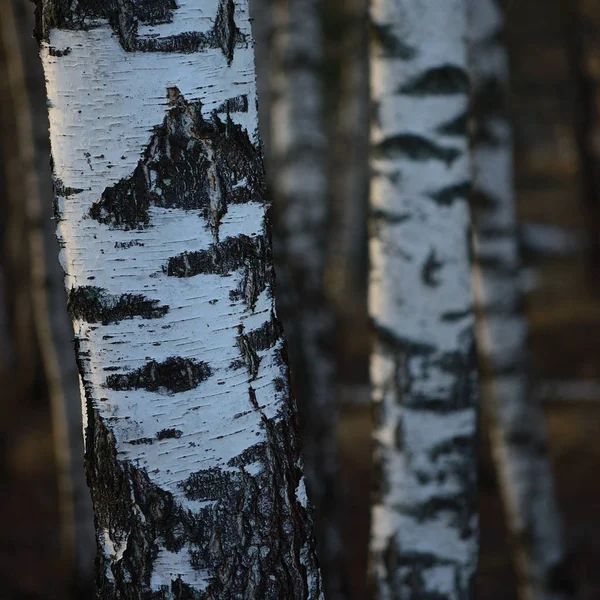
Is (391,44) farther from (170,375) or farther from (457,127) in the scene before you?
(170,375)

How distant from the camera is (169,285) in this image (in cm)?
154

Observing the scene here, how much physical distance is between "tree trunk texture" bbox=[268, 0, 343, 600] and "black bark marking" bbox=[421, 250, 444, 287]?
1115 millimetres

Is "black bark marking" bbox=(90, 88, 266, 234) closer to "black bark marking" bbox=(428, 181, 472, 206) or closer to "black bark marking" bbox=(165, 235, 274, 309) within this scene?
"black bark marking" bbox=(165, 235, 274, 309)

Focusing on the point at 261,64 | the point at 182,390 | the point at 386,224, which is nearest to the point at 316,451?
the point at 386,224

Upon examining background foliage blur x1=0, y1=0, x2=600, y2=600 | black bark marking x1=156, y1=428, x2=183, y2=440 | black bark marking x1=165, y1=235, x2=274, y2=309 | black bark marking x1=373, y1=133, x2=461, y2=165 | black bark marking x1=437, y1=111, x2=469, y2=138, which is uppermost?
black bark marking x1=437, y1=111, x2=469, y2=138

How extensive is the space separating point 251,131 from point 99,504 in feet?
2.74

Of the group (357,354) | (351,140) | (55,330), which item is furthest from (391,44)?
(351,140)

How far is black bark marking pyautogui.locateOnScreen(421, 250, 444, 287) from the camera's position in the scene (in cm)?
266

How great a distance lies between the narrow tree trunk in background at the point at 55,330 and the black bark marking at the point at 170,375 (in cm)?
376

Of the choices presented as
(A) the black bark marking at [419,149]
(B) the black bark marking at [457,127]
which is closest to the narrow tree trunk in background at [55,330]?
(A) the black bark marking at [419,149]

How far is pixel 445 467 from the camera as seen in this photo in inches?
107

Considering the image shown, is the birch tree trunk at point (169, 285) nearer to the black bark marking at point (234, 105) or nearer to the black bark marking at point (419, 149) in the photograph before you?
the black bark marking at point (234, 105)

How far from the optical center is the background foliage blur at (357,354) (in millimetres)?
5957

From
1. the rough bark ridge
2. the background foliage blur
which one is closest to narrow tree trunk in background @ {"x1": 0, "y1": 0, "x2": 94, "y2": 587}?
the background foliage blur
